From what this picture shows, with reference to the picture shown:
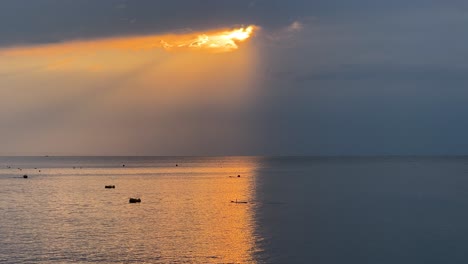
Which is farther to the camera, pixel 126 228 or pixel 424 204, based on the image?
pixel 424 204

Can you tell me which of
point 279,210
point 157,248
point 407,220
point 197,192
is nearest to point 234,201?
point 279,210

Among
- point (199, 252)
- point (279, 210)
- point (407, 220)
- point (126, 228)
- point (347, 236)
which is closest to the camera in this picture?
point (199, 252)

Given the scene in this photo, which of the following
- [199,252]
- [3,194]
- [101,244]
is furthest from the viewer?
[3,194]

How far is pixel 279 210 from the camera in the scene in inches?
3580

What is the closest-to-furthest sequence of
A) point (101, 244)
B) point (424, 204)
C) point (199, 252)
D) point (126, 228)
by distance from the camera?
point (199, 252), point (101, 244), point (126, 228), point (424, 204)

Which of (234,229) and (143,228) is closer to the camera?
(234,229)

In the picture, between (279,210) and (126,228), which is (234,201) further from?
(126,228)

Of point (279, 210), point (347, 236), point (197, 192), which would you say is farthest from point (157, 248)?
point (197, 192)

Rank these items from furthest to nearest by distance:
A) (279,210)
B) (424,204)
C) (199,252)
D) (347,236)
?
(424,204)
(279,210)
(347,236)
(199,252)

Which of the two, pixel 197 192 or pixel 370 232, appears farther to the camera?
pixel 197 192

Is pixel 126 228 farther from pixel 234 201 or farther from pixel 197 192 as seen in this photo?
pixel 197 192

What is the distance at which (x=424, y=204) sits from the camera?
3971 inches

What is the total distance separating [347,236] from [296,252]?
1151 cm

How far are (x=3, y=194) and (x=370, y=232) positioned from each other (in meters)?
84.4
